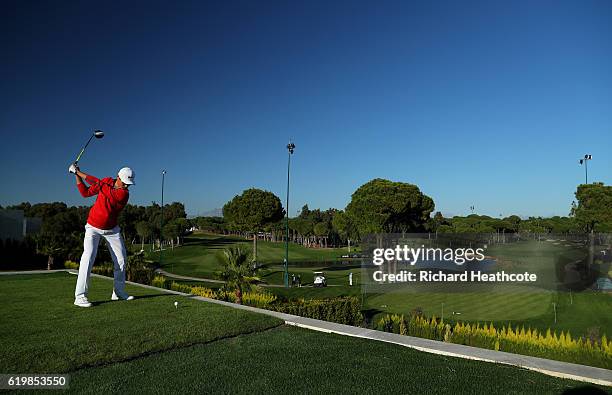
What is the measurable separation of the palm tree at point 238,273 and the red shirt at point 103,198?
462 centimetres

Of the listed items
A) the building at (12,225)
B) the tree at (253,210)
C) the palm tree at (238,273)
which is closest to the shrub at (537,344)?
the palm tree at (238,273)

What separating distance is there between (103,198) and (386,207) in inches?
1205

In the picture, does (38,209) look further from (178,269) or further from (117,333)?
(117,333)

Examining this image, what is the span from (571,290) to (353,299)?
17.6 meters

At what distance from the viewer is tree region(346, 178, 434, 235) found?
38.7 metres

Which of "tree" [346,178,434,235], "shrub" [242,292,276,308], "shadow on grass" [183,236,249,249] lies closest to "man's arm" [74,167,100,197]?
"shrub" [242,292,276,308]

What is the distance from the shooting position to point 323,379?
18.7 ft

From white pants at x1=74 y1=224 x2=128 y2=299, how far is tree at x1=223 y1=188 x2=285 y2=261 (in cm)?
3237

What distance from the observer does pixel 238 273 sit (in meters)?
14.1

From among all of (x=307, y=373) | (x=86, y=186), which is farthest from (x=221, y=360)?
(x=86, y=186)

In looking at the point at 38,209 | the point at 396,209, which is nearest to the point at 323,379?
the point at 396,209

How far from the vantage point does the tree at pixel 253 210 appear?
147 feet

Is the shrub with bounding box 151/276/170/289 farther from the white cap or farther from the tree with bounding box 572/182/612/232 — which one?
the tree with bounding box 572/182/612/232

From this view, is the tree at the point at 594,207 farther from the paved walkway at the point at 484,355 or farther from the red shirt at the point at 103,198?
the red shirt at the point at 103,198
